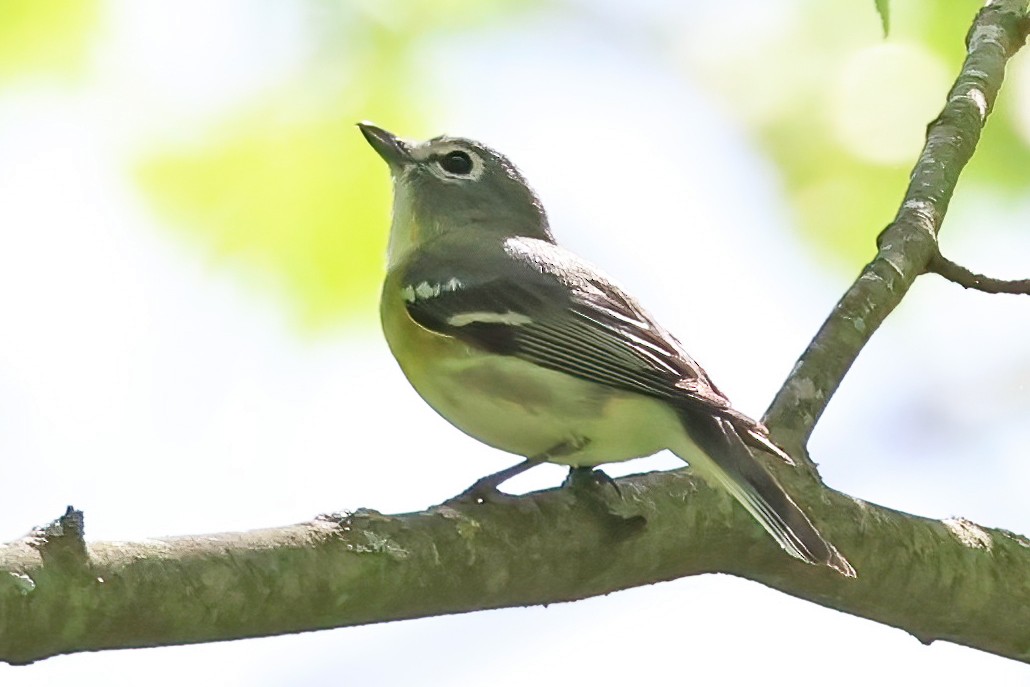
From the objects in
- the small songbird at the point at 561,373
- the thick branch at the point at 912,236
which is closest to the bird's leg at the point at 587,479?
the small songbird at the point at 561,373

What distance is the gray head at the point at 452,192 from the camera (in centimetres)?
465

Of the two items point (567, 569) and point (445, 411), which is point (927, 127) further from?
point (567, 569)

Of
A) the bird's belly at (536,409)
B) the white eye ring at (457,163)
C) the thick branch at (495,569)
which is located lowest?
the thick branch at (495,569)

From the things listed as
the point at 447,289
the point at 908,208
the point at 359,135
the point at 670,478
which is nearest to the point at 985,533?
the point at 670,478

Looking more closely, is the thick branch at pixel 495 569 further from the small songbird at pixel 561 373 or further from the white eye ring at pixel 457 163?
the white eye ring at pixel 457 163

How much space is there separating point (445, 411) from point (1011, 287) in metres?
1.91

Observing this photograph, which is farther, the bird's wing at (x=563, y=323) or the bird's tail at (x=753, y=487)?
the bird's wing at (x=563, y=323)

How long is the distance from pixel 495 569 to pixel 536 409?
78 cm

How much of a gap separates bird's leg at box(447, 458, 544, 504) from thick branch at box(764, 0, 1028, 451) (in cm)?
73

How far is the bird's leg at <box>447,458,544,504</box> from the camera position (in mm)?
2894

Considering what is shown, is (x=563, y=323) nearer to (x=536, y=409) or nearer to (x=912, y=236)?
(x=536, y=409)

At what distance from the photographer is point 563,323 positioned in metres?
3.68

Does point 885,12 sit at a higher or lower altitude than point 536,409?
higher

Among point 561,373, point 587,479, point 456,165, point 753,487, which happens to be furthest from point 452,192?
point 753,487
